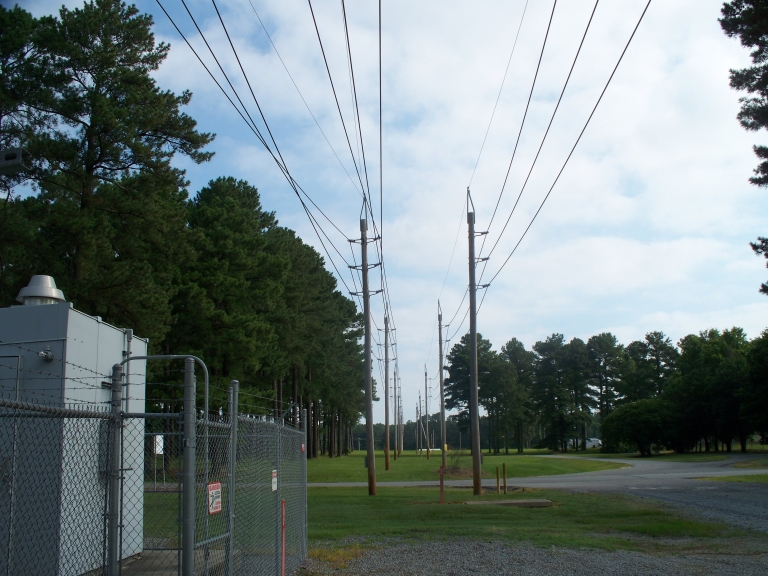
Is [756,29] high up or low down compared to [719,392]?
up

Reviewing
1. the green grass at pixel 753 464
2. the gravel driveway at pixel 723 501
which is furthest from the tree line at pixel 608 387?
the gravel driveway at pixel 723 501

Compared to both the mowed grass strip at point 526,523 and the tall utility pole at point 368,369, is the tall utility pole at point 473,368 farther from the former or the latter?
the tall utility pole at point 368,369

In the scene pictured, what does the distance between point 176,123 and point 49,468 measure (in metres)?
17.2

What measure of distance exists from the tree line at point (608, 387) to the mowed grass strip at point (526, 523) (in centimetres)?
4932

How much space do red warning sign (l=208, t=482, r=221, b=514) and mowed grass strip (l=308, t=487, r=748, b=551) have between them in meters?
7.68

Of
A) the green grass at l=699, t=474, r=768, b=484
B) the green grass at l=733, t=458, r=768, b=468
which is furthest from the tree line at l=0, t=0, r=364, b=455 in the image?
the green grass at l=733, t=458, r=768, b=468

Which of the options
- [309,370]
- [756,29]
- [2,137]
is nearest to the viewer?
[756,29]

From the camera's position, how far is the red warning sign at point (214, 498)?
600 cm

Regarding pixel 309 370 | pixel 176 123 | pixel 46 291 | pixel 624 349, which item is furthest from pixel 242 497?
pixel 624 349

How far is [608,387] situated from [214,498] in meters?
106

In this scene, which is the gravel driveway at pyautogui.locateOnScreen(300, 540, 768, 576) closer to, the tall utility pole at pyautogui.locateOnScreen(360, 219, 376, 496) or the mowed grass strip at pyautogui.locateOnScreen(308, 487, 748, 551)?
the mowed grass strip at pyautogui.locateOnScreen(308, 487, 748, 551)

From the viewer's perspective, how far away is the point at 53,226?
21797mm

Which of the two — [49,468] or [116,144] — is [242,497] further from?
[116,144]

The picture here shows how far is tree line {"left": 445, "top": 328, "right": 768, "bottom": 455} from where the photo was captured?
68.4 m
